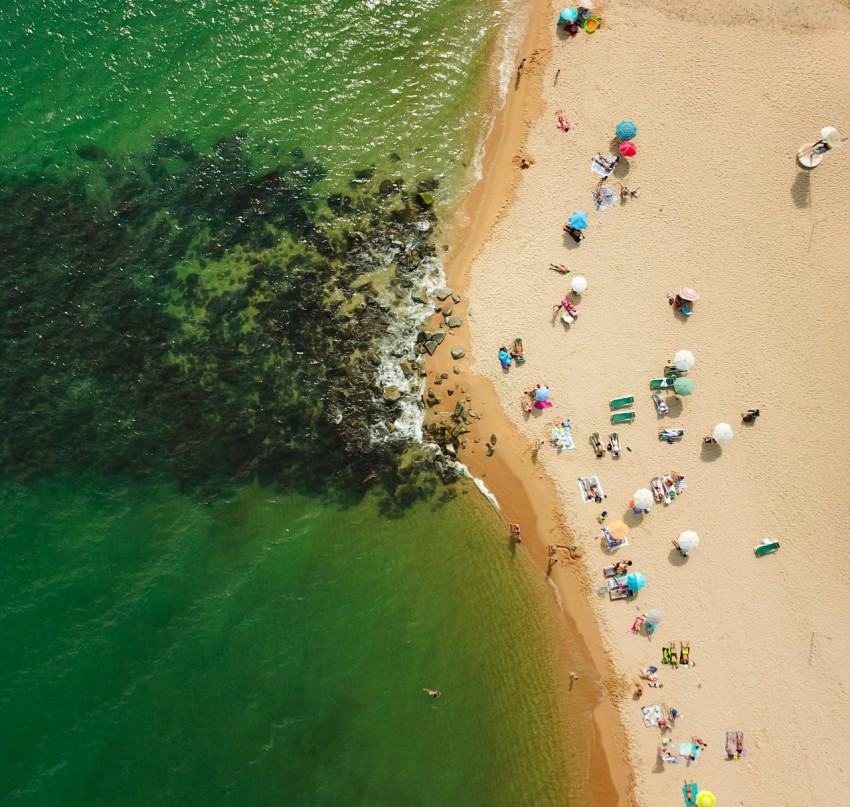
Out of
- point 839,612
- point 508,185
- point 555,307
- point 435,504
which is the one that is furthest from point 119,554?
point 839,612

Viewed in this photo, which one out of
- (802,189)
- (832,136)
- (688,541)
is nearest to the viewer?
(688,541)

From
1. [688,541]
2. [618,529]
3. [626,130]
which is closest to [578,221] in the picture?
[626,130]

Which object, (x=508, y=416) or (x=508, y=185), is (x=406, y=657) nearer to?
(x=508, y=416)

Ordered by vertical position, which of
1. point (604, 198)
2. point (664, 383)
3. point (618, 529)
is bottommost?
point (618, 529)

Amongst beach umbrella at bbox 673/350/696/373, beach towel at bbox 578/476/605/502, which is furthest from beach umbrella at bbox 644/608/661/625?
beach umbrella at bbox 673/350/696/373

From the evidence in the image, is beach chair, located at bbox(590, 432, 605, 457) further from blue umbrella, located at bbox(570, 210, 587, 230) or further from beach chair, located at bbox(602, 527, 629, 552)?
blue umbrella, located at bbox(570, 210, 587, 230)

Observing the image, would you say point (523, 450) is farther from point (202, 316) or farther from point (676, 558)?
point (202, 316)
